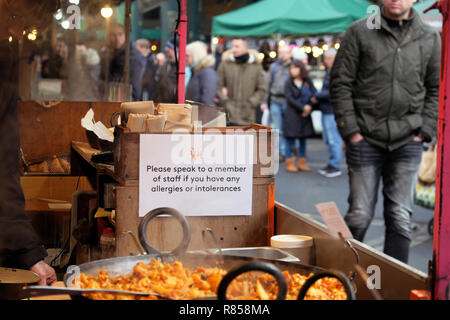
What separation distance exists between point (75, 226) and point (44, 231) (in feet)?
2.38

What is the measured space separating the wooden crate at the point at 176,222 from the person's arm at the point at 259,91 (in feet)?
24.4

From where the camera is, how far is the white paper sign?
267cm

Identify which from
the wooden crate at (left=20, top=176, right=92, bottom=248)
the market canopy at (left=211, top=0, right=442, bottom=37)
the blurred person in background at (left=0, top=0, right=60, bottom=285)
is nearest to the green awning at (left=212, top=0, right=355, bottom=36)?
the market canopy at (left=211, top=0, right=442, bottom=37)

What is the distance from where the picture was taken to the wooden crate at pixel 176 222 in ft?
8.73

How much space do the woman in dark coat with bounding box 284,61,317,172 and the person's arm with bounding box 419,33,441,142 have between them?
23.0 feet

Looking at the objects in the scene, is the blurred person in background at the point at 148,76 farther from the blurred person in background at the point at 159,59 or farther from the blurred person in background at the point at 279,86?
the blurred person in background at the point at 279,86

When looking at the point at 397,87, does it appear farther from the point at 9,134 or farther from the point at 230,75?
the point at 230,75

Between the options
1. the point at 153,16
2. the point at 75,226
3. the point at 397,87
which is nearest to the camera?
the point at 75,226

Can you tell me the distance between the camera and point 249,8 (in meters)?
12.3

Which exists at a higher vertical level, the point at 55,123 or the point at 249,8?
the point at 249,8

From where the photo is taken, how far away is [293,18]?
11.2 meters

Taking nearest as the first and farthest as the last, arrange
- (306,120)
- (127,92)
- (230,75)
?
(127,92) < (230,75) < (306,120)
